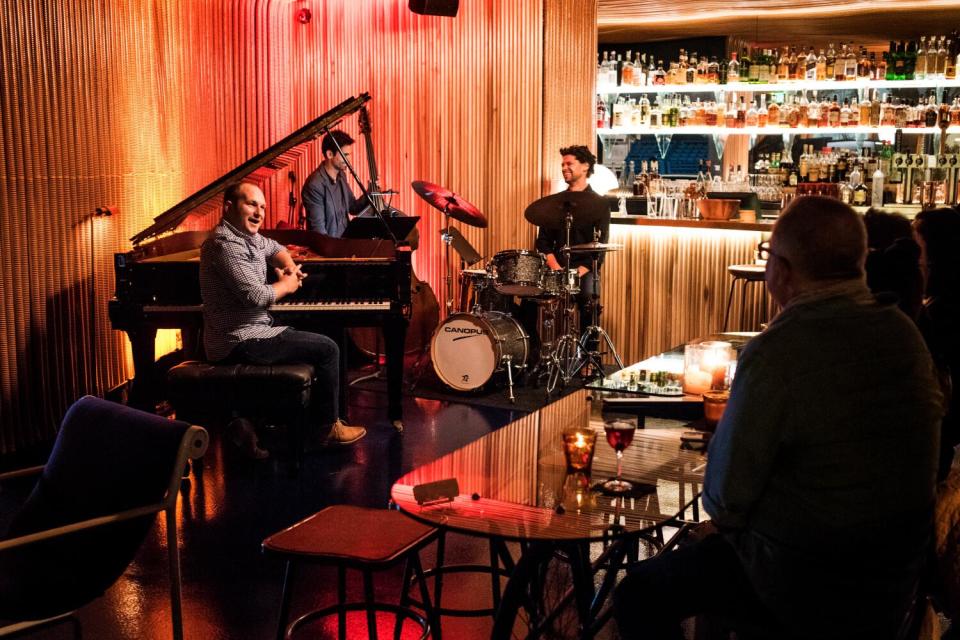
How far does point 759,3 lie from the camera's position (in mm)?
7316

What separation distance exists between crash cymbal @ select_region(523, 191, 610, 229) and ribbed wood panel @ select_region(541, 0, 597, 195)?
742 mm

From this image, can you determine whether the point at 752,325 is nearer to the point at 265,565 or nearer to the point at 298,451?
the point at 298,451

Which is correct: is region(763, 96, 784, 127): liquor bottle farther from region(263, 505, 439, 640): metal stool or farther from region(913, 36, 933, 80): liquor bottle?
region(263, 505, 439, 640): metal stool

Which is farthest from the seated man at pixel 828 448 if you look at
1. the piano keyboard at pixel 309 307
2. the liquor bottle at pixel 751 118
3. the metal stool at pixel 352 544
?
the liquor bottle at pixel 751 118

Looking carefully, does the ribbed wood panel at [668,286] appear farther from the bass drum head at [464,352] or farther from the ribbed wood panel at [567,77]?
the bass drum head at [464,352]

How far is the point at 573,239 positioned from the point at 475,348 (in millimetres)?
1066

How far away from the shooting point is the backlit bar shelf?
7267 millimetres

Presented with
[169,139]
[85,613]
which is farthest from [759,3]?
[85,613]

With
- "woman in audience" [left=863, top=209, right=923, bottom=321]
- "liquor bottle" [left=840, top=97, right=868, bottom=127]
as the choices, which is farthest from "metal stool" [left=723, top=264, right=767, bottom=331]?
"woman in audience" [left=863, top=209, right=923, bottom=321]

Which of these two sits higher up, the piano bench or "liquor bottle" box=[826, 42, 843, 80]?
"liquor bottle" box=[826, 42, 843, 80]

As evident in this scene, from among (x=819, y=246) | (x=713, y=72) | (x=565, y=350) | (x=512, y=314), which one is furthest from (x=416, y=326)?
(x=819, y=246)

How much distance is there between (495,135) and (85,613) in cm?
516

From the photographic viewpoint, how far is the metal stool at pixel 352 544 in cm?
263

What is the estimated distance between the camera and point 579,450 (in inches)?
100
